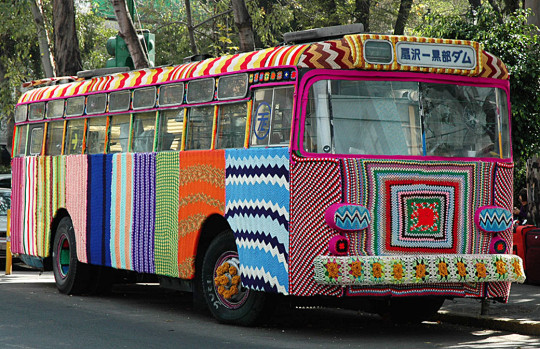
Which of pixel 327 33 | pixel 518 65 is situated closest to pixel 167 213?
pixel 327 33

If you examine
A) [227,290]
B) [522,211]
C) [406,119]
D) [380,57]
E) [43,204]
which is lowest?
[227,290]

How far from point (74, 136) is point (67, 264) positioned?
180 cm

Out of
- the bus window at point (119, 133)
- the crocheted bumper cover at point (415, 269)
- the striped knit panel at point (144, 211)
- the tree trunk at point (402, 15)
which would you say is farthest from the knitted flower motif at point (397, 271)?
the tree trunk at point (402, 15)

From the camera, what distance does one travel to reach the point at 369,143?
1039 centimetres

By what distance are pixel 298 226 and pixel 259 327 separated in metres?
1.55

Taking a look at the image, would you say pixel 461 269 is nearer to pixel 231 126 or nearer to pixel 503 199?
pixel 503 199

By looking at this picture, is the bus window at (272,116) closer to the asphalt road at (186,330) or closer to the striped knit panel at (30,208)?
the asphalt road at (186,330)

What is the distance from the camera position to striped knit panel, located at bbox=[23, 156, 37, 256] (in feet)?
53.2

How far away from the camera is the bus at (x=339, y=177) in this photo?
399 inches

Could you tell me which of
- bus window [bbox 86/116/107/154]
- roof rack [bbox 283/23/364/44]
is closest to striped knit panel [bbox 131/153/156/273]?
bus window [bbox 86/116/107/154]

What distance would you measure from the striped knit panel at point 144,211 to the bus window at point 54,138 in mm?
2695

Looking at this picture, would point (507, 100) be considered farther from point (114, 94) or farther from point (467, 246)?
point (114, 94)

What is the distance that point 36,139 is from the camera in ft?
53.9

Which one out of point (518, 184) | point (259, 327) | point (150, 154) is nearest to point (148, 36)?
point (150, 154)
